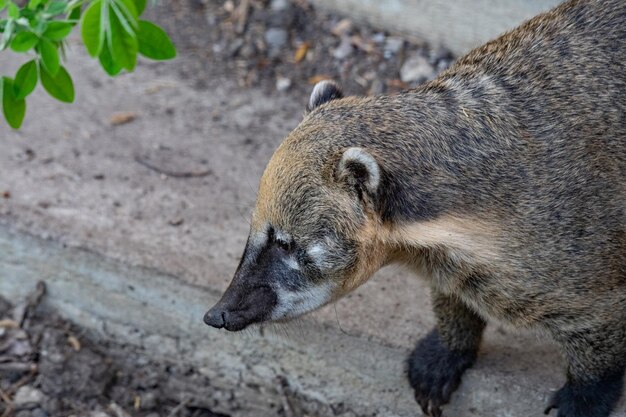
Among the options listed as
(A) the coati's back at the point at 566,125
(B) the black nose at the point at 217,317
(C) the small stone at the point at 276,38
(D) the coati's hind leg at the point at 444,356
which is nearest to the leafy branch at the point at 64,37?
(B) the black nose at the point at 217,317

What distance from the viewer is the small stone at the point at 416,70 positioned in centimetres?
637

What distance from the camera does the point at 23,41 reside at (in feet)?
11.4

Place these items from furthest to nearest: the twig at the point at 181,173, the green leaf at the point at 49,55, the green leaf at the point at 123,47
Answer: the twig at the point at 181,173
the green leaf at the point at 49,55
the green leaf at the point at 123,47

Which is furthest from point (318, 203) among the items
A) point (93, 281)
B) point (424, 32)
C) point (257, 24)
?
point (257, 24)

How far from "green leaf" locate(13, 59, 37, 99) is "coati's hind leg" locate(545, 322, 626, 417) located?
2266mm

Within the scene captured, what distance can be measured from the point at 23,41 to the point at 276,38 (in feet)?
11.7

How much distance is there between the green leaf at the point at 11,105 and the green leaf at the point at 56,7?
0.40 m

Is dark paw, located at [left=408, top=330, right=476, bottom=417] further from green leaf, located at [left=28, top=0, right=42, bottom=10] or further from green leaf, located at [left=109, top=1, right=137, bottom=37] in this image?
green leaf, located at [left=28, top=0, right=42, bottom=10]

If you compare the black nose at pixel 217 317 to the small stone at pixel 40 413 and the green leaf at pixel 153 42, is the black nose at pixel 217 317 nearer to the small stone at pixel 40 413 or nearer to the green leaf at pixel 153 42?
the green leaf at pixel 153 42

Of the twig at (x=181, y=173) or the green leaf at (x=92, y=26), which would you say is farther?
the twig at (x=181, y=173)

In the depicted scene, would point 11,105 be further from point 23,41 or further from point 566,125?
point 566,125

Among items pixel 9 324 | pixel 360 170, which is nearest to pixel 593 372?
pixel 360 170

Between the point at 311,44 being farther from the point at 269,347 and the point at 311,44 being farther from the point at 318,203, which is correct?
the point at 318,203

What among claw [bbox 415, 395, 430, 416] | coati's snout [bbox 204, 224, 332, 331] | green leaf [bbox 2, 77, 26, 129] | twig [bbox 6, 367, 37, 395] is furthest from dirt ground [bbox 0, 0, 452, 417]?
green leaf [bbox 2, 77, 26, 129]
